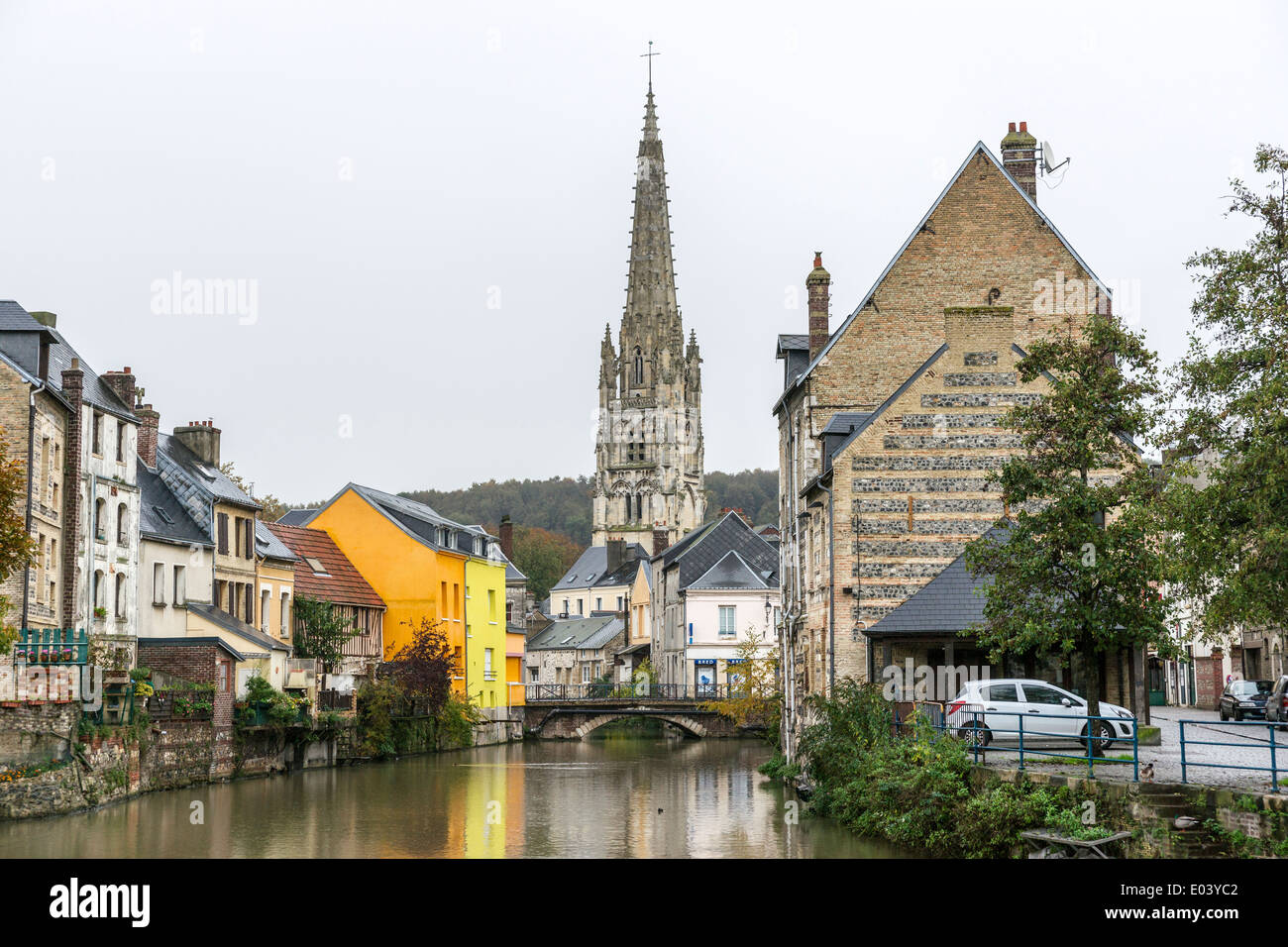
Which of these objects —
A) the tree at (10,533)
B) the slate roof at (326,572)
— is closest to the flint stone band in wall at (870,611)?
the tree at (10,533)

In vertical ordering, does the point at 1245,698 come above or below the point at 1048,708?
below

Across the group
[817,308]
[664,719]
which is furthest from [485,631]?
[817,308]

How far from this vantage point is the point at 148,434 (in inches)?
1783

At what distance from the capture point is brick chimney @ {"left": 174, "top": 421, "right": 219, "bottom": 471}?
49.7 metres

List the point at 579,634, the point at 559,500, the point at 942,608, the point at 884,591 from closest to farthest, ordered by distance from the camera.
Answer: the point at 942,608 → the point at 884,591 → the point at 579,634 → the point at 559,500

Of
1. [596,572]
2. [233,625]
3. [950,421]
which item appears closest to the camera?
[950,421]

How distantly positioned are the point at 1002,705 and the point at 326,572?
110ft

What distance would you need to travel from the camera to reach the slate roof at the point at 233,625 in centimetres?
4303

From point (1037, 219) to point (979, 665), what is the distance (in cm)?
1137

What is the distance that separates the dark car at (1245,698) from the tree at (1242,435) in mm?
19392

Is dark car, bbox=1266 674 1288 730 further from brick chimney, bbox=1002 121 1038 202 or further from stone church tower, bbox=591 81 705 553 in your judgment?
stone church tower, bbox=591 81 705 553

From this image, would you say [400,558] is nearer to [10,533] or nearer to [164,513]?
[164,513]
